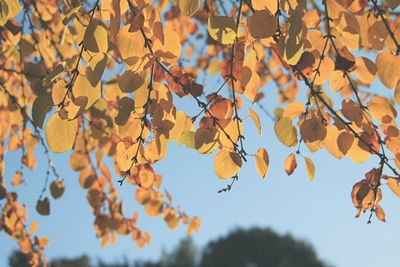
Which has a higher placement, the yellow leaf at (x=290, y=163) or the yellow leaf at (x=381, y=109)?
the yellow leaf at (x=381, y=109)

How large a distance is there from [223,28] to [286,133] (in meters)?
0.27

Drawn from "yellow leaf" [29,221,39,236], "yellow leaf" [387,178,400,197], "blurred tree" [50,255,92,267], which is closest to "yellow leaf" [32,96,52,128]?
"yellow leaf" [387,178,400,197]

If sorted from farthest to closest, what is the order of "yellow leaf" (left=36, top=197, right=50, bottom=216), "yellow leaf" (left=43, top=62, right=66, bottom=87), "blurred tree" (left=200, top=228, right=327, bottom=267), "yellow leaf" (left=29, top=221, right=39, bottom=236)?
"blurred tree" (left=200, top=228, right=327, bottom=267), "yellow leaf" (left=29, top=221, right=39, bottom=236), "yellow leaf" (left=36, top=197, right=50, bottom=216), "yellow leaf" (left=43, top=62, right=66, bottom=87)

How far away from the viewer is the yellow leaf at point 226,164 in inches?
33.7

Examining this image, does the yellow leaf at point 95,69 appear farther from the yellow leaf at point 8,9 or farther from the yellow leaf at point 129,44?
the yellow leaf at point 8,9

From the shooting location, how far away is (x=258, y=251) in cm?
2352

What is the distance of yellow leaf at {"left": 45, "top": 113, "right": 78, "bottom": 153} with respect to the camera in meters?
0.79

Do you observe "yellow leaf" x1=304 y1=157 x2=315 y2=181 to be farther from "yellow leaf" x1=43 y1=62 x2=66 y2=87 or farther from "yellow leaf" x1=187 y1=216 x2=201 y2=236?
"yellow leaf" x1=187 y1=216 x2=201 y2=236

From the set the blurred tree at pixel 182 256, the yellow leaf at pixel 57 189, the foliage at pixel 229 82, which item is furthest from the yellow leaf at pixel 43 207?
the blurred tree at pixel 182 256

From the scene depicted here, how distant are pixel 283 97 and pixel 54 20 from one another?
124 centimetres

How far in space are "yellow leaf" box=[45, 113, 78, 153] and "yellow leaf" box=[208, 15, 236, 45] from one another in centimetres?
26

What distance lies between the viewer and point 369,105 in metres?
0.93

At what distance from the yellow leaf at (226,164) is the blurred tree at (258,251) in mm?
22227

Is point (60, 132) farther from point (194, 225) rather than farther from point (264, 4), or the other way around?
point (194, 225)
